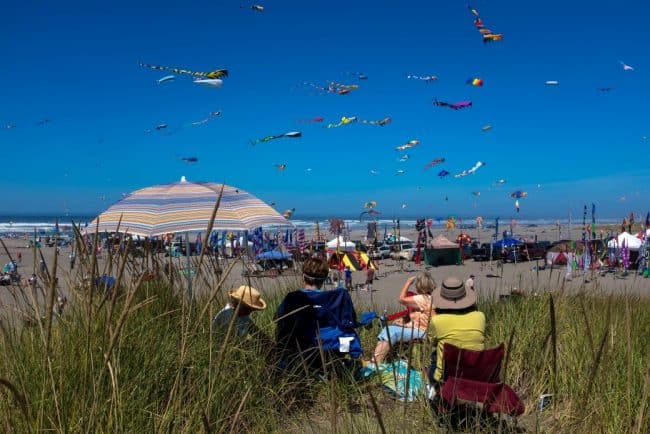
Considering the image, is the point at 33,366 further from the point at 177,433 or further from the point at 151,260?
the point at 151,260

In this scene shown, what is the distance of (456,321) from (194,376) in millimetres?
1955

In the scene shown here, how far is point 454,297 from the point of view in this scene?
12.9ft

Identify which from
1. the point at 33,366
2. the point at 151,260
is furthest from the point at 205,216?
the point at 33,366

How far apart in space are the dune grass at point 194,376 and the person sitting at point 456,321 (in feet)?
1.72

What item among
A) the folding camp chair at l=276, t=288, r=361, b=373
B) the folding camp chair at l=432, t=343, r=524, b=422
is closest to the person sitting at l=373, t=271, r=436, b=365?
the folding camp chair at l=276, t=288, r=361, b=373

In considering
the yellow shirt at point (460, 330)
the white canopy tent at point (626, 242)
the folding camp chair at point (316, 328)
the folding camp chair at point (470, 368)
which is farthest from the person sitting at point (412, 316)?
the white canopy tent at point (626, 242)

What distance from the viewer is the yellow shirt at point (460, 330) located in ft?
12.3

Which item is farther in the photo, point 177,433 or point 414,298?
point 414,298

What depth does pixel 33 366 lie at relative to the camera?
2207 mm

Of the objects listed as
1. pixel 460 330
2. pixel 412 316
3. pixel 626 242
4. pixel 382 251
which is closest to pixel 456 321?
pixel 460 330

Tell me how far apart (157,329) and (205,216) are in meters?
1.96

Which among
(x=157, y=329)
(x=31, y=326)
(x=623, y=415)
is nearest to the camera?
(x=31, y=326)

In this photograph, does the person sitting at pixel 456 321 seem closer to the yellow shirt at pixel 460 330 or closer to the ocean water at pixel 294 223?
the yellow shirt at pixel 460 330

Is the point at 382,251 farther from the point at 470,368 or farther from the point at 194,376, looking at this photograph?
the point at 194,376
